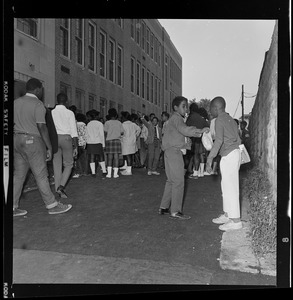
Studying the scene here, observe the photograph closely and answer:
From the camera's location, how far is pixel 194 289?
2619 millimetres

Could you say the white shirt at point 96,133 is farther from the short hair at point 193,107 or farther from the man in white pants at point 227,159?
the man in white pants at point 227,159

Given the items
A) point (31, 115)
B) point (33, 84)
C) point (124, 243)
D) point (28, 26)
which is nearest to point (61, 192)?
point (31, 115)

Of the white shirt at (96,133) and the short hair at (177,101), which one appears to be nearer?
the short hair at (177,101)

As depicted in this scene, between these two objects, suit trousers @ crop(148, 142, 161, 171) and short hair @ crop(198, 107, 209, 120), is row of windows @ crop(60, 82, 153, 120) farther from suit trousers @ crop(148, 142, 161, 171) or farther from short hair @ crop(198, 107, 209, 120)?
short hair @ crop(198, 107, 209, 120)

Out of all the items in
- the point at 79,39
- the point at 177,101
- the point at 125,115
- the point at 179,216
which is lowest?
the point at 179,216

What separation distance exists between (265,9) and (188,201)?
256 cm

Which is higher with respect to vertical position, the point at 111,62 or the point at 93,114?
the point at 111,62

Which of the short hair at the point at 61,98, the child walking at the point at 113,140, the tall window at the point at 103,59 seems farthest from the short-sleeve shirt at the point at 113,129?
the short hair at the point at 61,98

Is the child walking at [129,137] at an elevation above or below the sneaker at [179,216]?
above

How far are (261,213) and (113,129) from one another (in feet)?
14.1

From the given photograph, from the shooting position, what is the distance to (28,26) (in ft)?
9.05

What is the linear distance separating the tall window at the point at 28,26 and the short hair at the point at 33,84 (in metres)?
0.37

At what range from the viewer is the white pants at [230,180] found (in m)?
3.72

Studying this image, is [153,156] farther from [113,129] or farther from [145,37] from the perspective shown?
[145,37]
